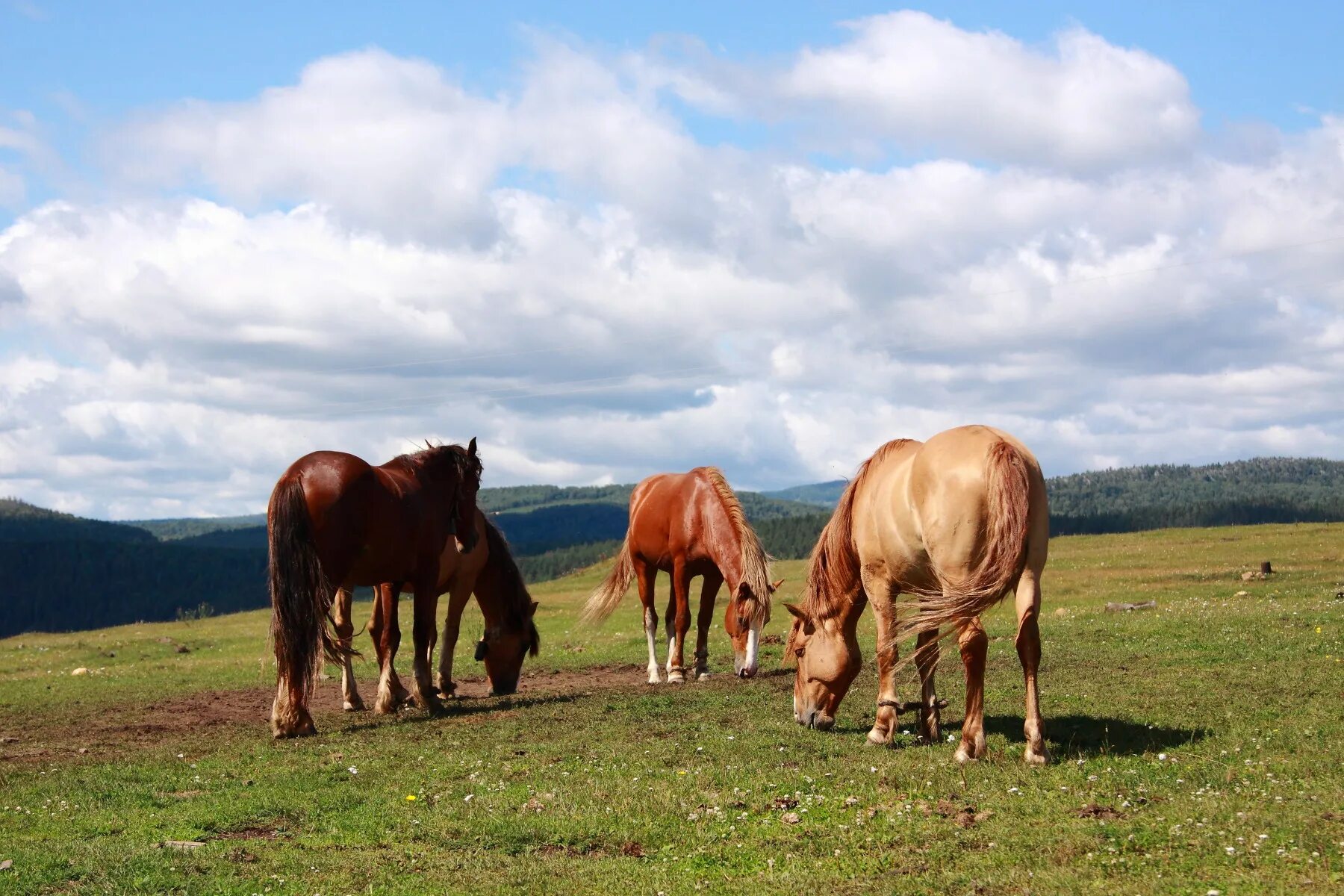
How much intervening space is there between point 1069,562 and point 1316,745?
120 ft

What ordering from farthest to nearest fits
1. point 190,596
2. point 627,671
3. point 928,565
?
point 190,596, point 627,671, point 928,565

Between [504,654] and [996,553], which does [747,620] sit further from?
[996,553]

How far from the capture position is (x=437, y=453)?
1468cm

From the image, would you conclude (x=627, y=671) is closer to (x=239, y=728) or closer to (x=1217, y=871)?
(x=239, y=728)

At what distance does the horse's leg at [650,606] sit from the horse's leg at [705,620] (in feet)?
2.14

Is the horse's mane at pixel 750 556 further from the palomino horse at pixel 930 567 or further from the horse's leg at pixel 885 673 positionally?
the horse's leg at pixel 885 673

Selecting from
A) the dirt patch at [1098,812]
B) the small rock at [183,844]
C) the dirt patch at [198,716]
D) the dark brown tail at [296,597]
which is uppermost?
the dark brown tail at [296,597]

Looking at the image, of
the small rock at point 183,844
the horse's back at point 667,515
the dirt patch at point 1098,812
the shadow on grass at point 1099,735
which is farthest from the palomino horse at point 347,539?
the dirt patch at point 1098,812

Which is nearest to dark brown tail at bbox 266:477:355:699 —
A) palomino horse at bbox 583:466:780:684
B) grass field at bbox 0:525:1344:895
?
grass field at bbox 0:525:1344:895

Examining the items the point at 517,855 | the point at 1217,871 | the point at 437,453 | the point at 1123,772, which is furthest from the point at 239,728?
the point at 1217,871

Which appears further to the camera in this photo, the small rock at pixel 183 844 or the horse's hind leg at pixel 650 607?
the horse's hind leg at pixel 650 607

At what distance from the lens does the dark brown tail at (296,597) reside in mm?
12031

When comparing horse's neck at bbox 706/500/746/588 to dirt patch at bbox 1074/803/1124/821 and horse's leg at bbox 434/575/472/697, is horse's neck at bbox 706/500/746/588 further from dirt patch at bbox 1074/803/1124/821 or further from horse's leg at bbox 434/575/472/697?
dirt patch at bbox 1074/803/1124/821

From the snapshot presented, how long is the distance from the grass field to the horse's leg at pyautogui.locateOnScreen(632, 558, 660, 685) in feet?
2.40
